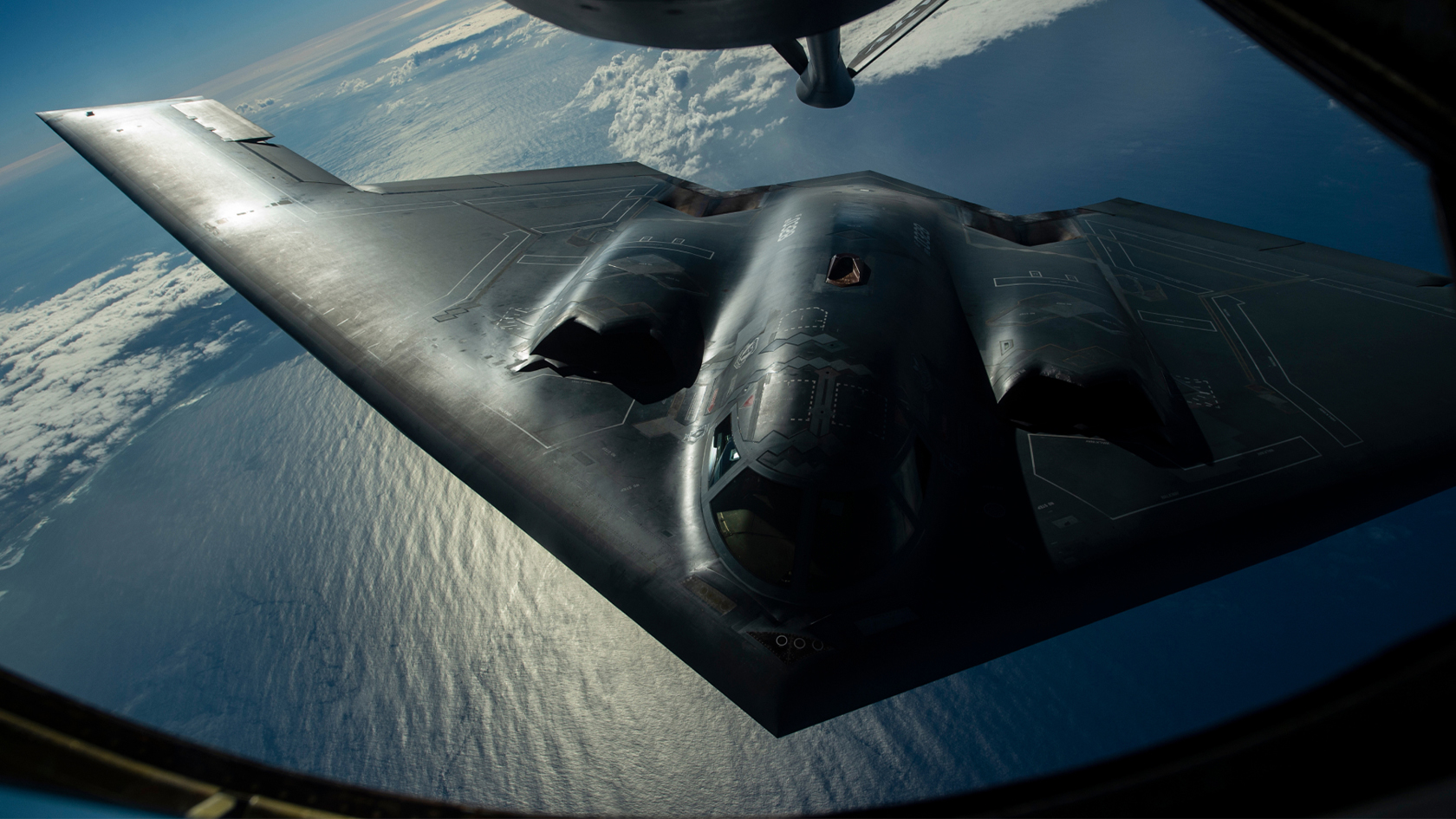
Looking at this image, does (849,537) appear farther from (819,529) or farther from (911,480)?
(911,480)

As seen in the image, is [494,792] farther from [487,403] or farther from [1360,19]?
[1360,19]

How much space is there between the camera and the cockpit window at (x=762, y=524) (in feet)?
19.4

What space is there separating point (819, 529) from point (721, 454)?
169 cm

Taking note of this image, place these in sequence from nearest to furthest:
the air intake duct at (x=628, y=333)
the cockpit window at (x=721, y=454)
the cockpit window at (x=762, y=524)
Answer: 1. the cockpit window at (x=762, y=524)
2. the cockpit window at (x=721, y=454)
3. the air intake duct at (x=628, y=333)

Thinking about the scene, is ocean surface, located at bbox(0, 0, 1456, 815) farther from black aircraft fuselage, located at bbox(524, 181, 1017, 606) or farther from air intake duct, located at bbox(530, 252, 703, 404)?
air intake duct, located at bbox(530, 252, 703, 404)

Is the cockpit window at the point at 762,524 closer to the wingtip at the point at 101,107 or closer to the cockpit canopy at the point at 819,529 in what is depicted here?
the cockpit canopy at the point at 819,529

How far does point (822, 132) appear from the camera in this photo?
68188mm

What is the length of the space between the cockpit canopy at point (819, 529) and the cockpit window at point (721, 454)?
0.36 m

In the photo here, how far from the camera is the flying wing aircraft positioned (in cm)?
600

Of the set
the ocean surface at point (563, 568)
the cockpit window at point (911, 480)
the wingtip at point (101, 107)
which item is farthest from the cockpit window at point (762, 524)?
the wingtip at point (101, 107)

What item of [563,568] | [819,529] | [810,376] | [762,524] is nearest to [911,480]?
[819,529]

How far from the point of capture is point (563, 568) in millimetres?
23797

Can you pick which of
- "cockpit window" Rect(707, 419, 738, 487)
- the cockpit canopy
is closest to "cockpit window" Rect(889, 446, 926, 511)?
the cockpit canopy

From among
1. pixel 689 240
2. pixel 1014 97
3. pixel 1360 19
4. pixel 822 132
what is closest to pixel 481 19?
pixel 822 132
